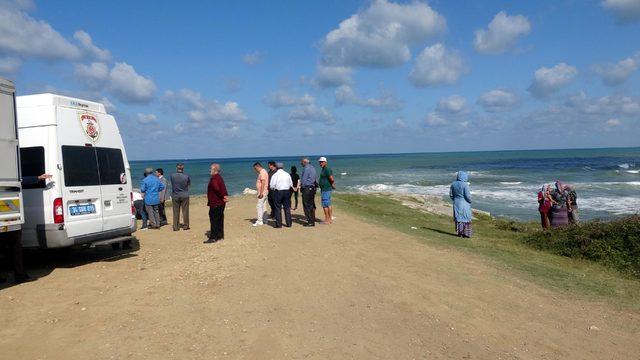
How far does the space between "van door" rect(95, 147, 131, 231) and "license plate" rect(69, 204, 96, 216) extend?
284 millimetres

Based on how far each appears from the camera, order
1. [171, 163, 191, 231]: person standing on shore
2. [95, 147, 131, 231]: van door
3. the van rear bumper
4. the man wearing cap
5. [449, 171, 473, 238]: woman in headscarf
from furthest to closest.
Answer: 1. [171, 163, 191, 231]: person standing on shore
2. [449, 171, 473, 238]: woman in headscarf
3. the man wearing cap
4. [95, 147, 131, 231]: van door
5. the van rear bumper

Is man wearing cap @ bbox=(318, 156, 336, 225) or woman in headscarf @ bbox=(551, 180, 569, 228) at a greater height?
man wearing cap @ bbox=(318, 156, 336, 225)

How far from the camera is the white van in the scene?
822 cm

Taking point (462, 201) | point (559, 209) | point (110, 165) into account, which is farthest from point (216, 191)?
point (559, 209)

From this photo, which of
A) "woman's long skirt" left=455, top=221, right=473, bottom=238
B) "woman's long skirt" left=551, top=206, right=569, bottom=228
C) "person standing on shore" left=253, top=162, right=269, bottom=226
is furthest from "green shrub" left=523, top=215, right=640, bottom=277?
"person standing on shore" left=253, top=162, right=269, bottom=226

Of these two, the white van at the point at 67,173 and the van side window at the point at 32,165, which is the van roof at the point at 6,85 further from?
the van side window at the point at 32,165

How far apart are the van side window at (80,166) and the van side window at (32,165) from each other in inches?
14.0

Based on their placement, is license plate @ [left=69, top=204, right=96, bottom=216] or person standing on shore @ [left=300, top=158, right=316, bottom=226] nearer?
license plate @ [left=69, top=204, right=96, bottom=216]

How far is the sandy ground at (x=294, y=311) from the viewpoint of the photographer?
539 centimetres

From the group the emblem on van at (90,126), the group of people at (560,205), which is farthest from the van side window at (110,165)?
the group of people at (560,205)

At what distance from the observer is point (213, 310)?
6.41m

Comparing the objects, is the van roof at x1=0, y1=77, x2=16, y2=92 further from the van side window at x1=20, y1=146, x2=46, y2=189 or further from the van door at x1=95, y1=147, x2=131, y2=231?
the van door at x1=95, y1=147, x2=131, y2=231

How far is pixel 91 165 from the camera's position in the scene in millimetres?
9062

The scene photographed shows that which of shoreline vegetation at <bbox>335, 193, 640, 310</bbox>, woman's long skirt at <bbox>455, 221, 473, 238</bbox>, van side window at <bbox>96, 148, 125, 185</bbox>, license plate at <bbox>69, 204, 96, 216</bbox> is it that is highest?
van side window at <bbox>96, 148, 125, 185</bbox>
